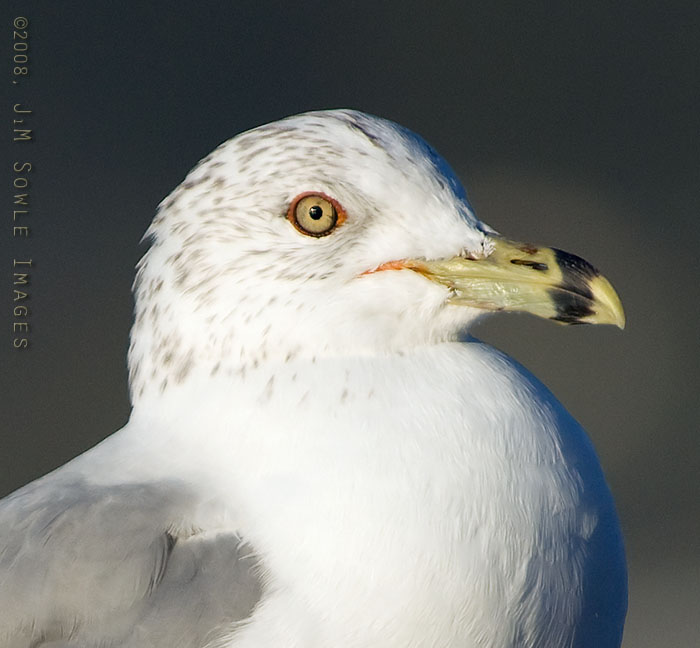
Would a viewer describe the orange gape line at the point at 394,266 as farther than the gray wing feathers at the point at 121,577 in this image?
Yes

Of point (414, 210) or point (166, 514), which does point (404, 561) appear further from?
point (414, 210)

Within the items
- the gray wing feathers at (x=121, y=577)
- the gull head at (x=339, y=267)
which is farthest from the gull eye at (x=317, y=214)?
the gray wing feathers at (x=121, y=577)

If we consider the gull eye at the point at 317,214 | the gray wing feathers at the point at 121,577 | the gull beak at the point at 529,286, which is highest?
the gull eye at the point at 317,214

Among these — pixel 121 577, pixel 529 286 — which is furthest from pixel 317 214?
pixel 121 577

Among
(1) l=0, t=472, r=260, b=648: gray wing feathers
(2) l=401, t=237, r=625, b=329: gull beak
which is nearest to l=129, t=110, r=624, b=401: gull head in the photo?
(2) l=401, t=237, r=625, b=329: gull beak

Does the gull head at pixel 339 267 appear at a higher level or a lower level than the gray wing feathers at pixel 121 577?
higher

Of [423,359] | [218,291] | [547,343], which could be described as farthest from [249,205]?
[547,343]

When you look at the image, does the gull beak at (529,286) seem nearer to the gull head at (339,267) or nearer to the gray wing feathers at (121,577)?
the gull head at (339,267)

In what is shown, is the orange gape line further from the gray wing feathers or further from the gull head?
the gray wing feathers
